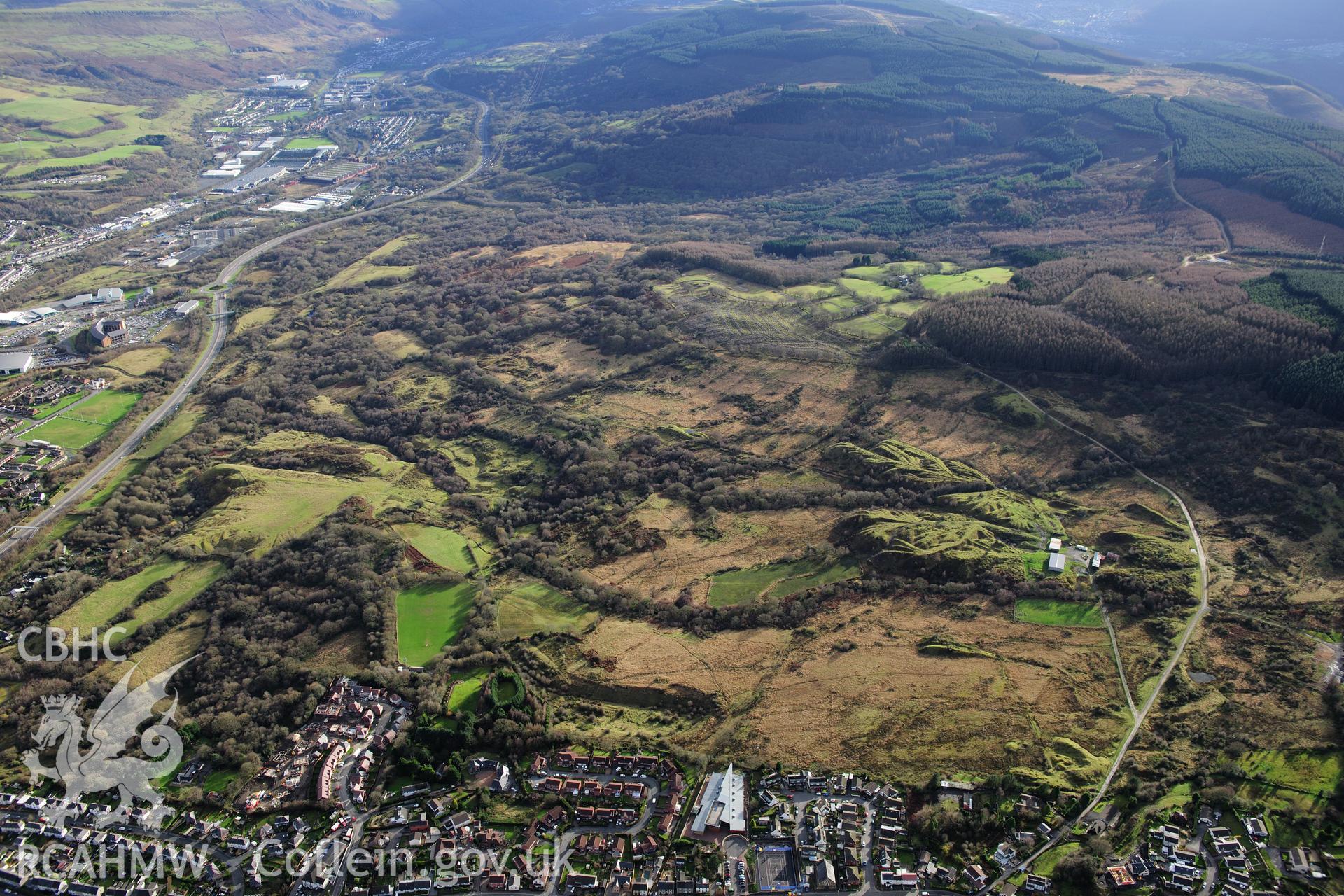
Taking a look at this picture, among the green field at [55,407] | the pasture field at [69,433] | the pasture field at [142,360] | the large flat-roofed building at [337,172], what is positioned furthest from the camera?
the large flat-roofed building at [337,172]

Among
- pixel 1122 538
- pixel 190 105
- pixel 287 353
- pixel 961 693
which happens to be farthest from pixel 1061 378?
pixel 190 105

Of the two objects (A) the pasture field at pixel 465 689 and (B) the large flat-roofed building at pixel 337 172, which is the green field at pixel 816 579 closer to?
(A) the pasture field at pixel 465 689

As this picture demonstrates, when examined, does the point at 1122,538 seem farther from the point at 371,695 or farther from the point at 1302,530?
the point at 371,695

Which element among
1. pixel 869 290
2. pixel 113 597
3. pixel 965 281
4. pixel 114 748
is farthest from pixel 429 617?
pixel 965 281

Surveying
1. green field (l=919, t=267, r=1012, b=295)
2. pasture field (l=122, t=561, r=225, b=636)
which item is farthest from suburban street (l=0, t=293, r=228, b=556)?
green field (l=919, t=267, r=1012, b=295)

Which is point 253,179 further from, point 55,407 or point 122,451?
point 122,451

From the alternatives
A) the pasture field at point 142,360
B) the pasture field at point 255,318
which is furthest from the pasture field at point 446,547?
the pasture field at point 255,318
